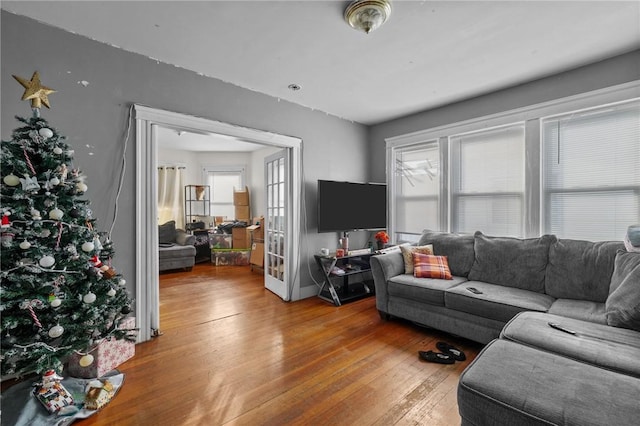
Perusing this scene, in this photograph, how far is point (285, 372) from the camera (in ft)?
6.81

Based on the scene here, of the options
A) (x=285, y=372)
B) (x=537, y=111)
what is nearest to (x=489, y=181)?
(x=537, y=111)

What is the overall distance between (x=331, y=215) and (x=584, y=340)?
8.53 feet

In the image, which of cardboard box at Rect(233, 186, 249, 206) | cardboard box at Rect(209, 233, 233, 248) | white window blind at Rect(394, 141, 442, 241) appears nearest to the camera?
white window blind at Rect(394, 141, 442, 241)

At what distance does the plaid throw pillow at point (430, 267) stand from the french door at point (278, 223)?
1.55 metres

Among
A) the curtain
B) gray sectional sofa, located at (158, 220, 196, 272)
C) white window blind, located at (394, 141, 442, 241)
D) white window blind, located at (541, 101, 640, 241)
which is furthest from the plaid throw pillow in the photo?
the curtain

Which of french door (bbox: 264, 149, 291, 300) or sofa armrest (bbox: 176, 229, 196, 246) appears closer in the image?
french door (bbox: 264, 149, 291, 300)

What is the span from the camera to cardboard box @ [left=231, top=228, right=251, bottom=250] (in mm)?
6071

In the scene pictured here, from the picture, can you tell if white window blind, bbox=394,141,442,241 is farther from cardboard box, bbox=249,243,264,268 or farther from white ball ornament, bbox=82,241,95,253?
white ball ornament, bbox=82,241,95,253

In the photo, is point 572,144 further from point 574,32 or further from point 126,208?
point 126,208

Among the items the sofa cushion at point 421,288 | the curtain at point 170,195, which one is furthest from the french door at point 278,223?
the curtain at point 170,195

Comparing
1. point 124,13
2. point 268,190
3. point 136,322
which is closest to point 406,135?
point 268,190

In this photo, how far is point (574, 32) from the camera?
2.20m

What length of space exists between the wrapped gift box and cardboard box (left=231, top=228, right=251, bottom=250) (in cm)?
391

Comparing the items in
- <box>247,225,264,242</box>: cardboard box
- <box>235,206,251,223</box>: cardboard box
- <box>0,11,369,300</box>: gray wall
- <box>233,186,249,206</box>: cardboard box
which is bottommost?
<box>247,225,264,242</box>: cardboard box
